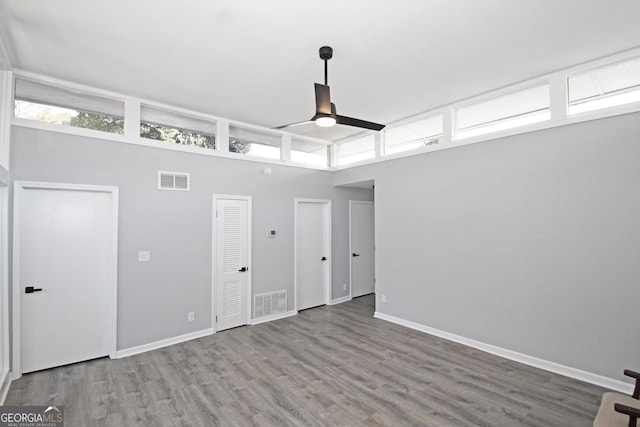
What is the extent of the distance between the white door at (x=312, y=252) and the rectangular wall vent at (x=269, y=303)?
39cm

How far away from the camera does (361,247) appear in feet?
21.6

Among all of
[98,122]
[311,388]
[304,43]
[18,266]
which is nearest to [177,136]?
[98,122]

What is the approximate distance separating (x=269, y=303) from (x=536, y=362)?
3710 mm

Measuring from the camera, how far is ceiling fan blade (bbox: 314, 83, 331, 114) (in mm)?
2668

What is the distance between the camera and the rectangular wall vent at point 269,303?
16.4 feet

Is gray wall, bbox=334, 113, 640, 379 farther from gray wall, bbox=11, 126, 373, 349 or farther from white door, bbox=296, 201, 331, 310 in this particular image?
gray wall, bbox=11, 126, 373, 349

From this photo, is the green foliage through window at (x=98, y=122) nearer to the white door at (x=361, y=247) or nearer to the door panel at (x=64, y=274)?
the door panel at (x=64, y=274)

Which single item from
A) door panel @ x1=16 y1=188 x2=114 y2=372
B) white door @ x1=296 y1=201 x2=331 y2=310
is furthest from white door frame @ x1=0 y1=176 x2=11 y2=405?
white door @ x1=296 y1=201 x2=331 y2=310

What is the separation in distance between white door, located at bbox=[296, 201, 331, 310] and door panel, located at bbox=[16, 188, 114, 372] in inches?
116

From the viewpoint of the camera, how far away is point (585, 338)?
3115mm

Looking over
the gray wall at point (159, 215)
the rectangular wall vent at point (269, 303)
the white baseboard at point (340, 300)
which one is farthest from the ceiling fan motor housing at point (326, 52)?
the white baseboard at point (340, 300)

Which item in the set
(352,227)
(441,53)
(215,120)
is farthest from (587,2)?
(352,227)

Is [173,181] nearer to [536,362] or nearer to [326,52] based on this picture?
[326,52]

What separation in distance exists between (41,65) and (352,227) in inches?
204
